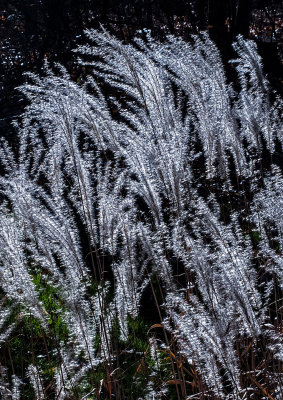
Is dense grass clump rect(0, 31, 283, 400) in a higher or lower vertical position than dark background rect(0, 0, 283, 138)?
lower

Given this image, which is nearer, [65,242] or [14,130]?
[65,242]

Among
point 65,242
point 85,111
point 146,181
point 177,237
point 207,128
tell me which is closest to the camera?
point 65,242

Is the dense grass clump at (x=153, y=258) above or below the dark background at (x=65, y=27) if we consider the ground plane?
below

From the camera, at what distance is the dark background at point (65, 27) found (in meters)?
5.20

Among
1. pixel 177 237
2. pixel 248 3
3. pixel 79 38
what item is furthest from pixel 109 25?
pixel 177 237

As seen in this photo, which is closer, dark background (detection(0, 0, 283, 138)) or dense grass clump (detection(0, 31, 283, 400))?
dense grass clump (detection(0, 31, 283, 400))

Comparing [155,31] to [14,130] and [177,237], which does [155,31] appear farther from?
[177,237]

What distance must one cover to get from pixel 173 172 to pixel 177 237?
0.30 meters

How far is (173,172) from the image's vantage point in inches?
67.3

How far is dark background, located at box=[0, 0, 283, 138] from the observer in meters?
5.20

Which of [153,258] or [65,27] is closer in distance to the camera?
[153,258]

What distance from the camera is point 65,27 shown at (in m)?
5.25

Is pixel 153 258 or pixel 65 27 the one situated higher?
pixel 65 27

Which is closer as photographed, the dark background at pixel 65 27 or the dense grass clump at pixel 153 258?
the dense grass clump at pixel 153 258
